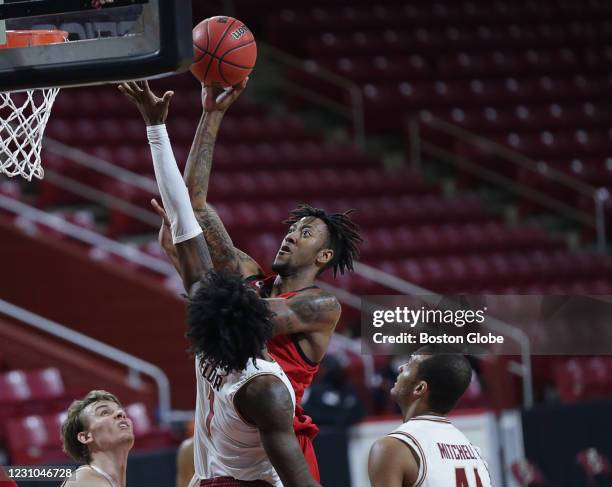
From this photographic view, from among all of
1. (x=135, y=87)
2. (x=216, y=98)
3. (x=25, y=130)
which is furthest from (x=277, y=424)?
(x=25, y=130)

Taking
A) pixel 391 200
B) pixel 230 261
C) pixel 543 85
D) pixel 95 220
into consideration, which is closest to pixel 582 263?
pixel 391 200

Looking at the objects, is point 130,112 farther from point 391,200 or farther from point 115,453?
point 115,453

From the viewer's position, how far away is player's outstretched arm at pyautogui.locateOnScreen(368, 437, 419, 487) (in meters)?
3.31

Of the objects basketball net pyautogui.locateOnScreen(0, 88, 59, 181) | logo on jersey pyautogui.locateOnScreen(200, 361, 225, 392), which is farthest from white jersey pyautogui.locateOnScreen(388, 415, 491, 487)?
basketball net pyautogui.locateOnScreen(0, 88, 59, 181)

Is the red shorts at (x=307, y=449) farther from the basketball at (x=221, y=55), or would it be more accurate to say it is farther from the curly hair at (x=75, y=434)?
the basketball at (x=221, y=55)

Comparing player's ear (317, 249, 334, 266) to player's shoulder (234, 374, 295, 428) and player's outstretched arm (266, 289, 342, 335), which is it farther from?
player's shoulder (234, 374, 295, 428)

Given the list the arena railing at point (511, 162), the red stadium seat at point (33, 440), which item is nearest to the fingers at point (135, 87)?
the red stadium seat at point (33, 440)

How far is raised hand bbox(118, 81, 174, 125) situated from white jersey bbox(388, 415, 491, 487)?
115cm

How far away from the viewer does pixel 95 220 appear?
10.1 metres

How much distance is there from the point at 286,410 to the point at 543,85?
11.1 metres

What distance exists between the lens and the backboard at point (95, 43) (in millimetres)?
3006

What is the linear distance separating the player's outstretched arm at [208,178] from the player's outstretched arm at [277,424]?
71cm

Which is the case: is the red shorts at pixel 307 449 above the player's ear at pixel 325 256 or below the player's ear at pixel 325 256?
below

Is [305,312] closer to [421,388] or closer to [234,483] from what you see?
[421,388]
